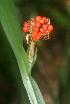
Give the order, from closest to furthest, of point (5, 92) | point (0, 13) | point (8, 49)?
point (0, 13), point (8, 49), point (5, 92)

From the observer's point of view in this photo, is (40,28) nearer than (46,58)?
Yes

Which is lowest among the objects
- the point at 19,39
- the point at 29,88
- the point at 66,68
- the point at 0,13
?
the point at 66,68

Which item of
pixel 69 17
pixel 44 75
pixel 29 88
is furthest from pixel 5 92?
pixel 69 17

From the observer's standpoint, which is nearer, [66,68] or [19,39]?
[19,39]

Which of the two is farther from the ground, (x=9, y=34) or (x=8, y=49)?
(x=9, y=34)

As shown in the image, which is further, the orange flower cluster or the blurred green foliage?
the blurred green foliage

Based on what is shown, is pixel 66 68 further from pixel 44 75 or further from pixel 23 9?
pixel 23 9

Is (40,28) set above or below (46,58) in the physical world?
above

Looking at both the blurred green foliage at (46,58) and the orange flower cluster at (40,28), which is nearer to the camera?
the orange flower cluster at (40,28)
